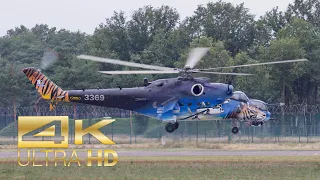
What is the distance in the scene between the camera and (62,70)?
87.7 m

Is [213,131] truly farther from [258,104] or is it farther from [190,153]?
[190,153]

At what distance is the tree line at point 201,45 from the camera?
8406 centimetres

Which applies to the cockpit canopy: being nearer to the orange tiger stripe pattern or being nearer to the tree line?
the orange tiger stripe pattern

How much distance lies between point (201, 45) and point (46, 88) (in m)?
32.3

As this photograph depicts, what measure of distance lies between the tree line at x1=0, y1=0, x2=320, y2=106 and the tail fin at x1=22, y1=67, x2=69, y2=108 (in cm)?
2727

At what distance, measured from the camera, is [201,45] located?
278 feet

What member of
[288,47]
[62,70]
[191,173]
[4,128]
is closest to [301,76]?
[288,47]

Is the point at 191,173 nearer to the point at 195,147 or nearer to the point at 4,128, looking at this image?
the point at 195,147

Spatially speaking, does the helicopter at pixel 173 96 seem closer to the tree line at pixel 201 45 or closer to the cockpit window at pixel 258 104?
the cockpit window at pixel 258 104

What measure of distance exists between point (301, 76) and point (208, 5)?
57.1 feet

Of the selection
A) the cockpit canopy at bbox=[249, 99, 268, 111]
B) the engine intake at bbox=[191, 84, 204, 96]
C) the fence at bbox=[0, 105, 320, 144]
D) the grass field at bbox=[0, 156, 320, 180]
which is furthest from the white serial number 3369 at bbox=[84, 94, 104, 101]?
the fence at bbox=[0, 105, 320, 144]

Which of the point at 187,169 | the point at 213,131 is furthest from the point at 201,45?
the point at 187,169

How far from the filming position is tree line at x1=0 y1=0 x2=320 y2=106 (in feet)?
276

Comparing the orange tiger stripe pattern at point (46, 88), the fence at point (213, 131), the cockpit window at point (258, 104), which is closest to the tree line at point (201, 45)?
the fence at point (213, 131)
